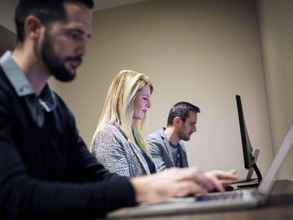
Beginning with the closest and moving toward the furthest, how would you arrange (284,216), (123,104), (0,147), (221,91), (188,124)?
(284,216) → (0,147) → (123,104) → (188,124) → (221,91)

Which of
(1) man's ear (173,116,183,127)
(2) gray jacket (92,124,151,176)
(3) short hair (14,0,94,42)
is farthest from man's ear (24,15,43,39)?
(1) man's ear (173,116,183,127)

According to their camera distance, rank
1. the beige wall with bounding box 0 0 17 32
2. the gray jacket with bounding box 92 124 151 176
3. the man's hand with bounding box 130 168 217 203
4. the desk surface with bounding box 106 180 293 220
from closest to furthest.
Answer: the desk surface with bounding box 106 180 293 220, the man's hand with bounding box 130 168 217 203, the gray jacket with bounding box 92 124 151 176, the beige wall with bounding box 0 0 17 32

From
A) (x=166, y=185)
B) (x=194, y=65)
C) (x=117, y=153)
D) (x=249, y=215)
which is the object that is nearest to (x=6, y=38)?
(x=117, y=153)

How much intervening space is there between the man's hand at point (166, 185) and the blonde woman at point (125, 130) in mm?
1025

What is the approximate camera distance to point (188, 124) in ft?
9.68

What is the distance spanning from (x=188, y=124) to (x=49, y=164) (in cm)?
212

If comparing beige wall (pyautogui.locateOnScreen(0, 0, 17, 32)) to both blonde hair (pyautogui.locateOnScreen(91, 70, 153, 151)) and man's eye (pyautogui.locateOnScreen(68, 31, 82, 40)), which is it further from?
man's eye (pyautogui.locateOnScreen(68, 31, 82, 40))

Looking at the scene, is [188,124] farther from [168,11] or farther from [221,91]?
[168,11]

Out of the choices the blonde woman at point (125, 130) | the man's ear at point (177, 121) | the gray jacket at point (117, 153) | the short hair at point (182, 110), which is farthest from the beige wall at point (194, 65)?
the gray jacket at point (117, 153)

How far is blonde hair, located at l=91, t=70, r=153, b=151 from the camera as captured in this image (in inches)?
75.8

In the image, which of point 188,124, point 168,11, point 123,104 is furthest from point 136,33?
point 123,104

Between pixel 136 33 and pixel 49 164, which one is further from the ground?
pixel 136 33

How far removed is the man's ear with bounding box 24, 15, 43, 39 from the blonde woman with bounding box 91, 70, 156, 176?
85cm

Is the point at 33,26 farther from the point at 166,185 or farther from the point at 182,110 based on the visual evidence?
the point at 182,110
